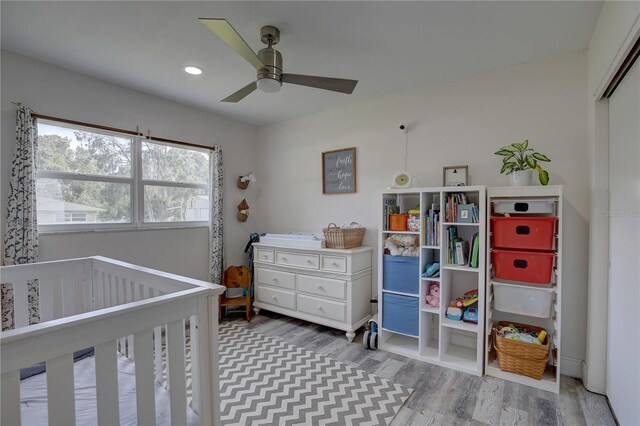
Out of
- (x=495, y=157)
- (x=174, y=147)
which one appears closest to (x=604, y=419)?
(x=495, y=157)

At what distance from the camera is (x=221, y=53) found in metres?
2.22

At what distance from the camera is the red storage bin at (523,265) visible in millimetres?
2055

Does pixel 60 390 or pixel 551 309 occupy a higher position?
pixel 60 390

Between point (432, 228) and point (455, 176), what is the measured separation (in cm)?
56

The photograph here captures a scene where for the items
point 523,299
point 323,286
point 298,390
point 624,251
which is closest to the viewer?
point 624,251

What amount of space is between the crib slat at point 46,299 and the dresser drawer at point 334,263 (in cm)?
204

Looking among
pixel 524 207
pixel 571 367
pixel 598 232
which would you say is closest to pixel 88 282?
pixel 524 207

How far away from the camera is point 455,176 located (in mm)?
2633

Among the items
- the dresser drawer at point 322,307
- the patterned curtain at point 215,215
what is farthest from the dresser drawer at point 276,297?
the patterned curtain at point 215,215

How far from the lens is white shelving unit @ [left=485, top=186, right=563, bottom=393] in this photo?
200cm

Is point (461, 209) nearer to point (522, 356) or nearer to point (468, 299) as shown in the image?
point (468, 299)

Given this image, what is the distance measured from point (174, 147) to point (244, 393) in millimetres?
2560

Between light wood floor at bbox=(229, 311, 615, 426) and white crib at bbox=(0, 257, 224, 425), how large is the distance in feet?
4.17

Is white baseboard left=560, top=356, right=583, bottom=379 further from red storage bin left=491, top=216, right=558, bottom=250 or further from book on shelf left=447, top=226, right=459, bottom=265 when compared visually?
book on shelf left=447, top=226, right=459, bottom=265
